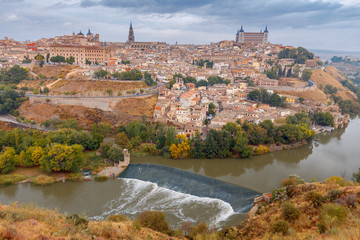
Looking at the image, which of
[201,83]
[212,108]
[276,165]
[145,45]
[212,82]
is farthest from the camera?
[145,45]

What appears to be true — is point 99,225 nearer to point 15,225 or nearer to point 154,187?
point 15,225

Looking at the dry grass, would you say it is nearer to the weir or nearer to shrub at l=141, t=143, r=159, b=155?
shrub at l=141, t=143, r=159, b=155

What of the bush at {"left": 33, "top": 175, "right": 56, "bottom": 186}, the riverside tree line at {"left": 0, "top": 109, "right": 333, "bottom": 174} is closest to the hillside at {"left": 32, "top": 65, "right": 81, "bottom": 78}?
the riverside tree line at {"left": 0, "top": 109, "right": 333, "bottom": 174}

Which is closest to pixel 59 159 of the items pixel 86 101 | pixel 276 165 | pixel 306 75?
pixel 86 101

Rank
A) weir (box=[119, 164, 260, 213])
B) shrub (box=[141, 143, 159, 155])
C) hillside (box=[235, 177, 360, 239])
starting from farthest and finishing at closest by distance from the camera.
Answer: shrub (box=[141, 143, 159, 155]) < weir (box=[119, 164, 260, 213]) < hillside (box=[235, 177, 360, 239])

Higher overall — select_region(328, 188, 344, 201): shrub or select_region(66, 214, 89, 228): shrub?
select_region(328, 188, 344, 201): shrub

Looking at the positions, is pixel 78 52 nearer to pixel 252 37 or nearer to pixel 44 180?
pixel 44 180

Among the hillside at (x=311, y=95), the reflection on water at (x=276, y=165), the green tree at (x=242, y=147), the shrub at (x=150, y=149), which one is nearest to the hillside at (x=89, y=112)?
the shrub at (x=150, y=149)
